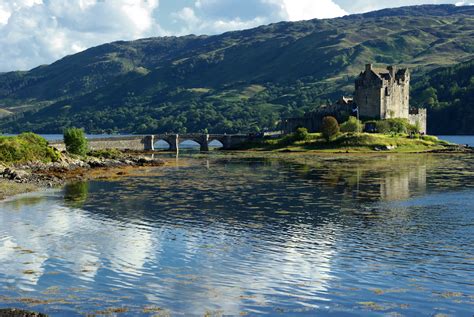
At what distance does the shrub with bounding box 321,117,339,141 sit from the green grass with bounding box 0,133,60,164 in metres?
78.2

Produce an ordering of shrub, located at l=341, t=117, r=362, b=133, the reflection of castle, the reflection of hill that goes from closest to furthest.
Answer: the reflection of hill, the reflection of castle, shrub, located at l=341, t=117, r=362, b=133

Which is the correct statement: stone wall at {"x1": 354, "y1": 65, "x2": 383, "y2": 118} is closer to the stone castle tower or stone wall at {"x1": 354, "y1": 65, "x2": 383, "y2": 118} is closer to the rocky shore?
the stone castle tower

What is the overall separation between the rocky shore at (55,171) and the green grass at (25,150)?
86.9 inches

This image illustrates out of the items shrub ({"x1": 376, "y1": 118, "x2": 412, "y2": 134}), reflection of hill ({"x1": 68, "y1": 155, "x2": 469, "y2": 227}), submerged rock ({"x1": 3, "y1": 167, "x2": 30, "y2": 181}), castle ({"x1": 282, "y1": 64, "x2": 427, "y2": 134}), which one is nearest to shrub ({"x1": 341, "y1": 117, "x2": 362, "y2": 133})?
shrub ({"x1": 376, "y1": 118, "x2": 412, "y2": 134})

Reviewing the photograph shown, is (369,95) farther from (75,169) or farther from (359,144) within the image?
(75,169)

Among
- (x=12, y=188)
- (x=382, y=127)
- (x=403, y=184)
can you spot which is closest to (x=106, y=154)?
(x=12, y=188)

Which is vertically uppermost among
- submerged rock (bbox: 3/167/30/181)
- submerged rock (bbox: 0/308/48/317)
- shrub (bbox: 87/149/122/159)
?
shrub (bbox: 87/149/122/159)

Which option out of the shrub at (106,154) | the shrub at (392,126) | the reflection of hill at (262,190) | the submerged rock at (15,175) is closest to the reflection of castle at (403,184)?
the reflection of hill at (262,190)

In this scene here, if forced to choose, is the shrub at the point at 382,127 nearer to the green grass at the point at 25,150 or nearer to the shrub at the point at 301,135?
the shrub at the point at 301,135

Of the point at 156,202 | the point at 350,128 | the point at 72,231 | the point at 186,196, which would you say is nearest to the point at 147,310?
the point at 72,231

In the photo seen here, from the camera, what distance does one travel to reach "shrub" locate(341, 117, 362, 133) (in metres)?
178

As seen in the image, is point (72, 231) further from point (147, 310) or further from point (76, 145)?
point (76, 145)

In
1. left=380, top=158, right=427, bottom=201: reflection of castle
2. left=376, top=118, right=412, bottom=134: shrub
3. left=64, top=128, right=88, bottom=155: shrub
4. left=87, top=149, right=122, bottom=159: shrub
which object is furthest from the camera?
left=376, top=118, right=412, bottom=134: shrub

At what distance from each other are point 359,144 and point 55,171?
87.2 meters
